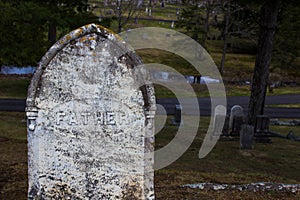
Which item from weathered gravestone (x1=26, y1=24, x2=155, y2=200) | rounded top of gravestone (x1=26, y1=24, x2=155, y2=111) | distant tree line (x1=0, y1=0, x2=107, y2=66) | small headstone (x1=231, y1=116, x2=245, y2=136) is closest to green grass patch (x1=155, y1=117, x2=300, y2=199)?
small headstone (x1=231, y1=116, x2=245, y2=136)

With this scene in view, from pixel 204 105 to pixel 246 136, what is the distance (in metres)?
10.4

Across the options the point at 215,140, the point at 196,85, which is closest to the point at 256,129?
the point at 215,140

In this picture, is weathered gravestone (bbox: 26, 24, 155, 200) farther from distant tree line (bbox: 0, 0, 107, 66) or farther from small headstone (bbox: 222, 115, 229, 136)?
distant tree line (bbox: 0, 0, 107, 66)

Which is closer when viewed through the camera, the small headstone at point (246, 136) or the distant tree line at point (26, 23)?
the small headstone at point (246, 136)

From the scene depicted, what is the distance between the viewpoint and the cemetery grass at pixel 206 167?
313 inches

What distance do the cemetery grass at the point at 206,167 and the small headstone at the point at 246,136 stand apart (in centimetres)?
26

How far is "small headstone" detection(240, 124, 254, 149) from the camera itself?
1354cm

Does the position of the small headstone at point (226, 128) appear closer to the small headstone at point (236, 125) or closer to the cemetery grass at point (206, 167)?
the small headstone at point (236, 125)

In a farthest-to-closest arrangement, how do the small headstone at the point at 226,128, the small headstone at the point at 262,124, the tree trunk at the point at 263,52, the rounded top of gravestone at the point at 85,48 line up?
the small headstone at the point at 226,128 → the small headstone at the point at 262,124 → the tree trunk at the point at 263,52 → the rounded top of gravestone at the point at 85,48

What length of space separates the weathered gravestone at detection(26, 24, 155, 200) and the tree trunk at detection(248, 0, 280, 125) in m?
10.1

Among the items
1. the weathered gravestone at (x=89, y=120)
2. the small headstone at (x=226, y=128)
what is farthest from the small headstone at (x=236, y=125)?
the weathered gravestone at (x=89, y=120)

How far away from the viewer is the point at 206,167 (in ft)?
36.2

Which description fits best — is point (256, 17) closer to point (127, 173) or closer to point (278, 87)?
point (278, 87)

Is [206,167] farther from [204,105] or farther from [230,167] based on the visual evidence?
[204,105]
